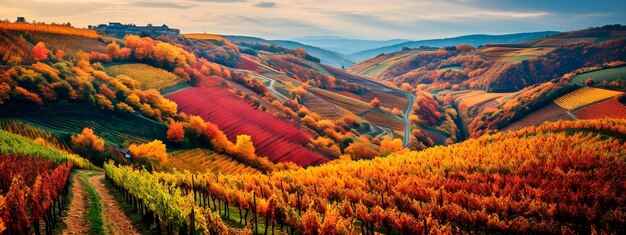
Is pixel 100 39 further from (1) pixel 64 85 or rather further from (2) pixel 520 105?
(2) pixel 520 105

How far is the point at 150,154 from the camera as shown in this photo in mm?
84500

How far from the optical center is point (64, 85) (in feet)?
318

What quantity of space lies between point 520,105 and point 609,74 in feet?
157

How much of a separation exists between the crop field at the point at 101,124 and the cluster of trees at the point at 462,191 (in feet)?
159

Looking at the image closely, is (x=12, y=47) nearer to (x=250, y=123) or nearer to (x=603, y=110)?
(x=250, y=123)

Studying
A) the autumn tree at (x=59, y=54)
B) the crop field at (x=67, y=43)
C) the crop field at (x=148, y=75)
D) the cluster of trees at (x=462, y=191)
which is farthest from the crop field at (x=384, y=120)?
the autumn tree at (x=59, y=54)

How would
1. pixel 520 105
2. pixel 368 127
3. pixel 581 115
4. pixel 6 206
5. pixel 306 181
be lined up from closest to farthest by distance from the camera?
pixel 6 206 → pixel 306 181 → pixel 581 115 → pixel 368 127 → pixel 520 105

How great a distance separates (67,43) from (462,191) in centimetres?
14726

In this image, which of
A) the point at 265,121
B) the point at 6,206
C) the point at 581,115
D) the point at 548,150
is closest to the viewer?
the point at 6,206

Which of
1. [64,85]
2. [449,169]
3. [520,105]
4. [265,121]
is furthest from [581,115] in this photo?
[64,85]

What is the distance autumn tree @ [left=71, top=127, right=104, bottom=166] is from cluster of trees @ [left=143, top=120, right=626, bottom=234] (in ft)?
114

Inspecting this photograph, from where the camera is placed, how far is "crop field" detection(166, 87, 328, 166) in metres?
117

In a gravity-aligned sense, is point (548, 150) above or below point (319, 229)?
below

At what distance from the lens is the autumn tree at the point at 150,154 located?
270ft
